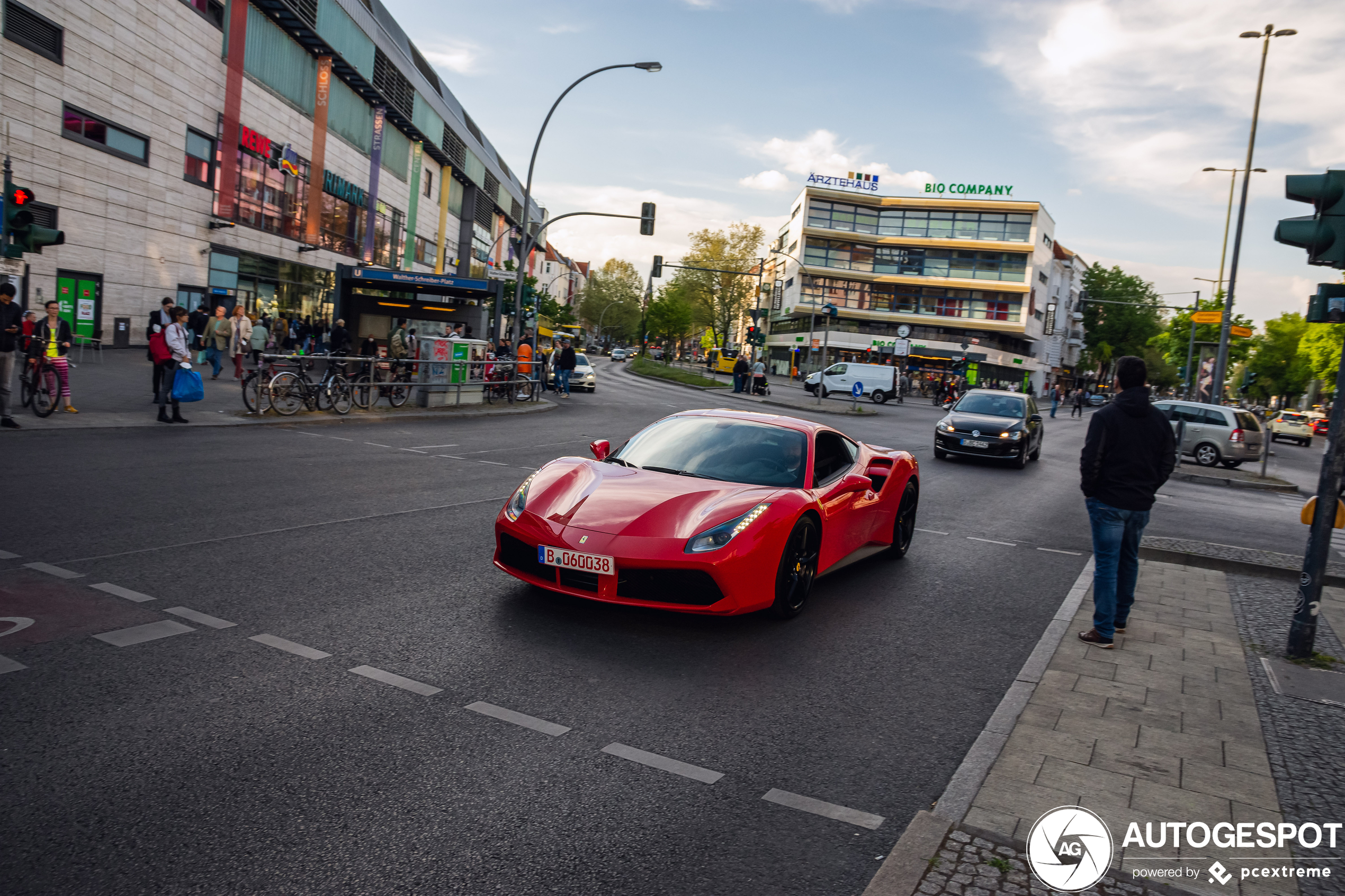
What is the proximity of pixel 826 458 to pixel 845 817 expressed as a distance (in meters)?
3.81

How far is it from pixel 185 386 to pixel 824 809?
44.2 ft

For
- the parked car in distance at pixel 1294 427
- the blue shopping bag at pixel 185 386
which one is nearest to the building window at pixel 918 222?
the parked car in distance at pixel 1294 427

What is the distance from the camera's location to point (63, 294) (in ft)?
84.0

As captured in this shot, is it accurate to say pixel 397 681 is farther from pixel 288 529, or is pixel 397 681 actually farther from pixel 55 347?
pixel 55 347

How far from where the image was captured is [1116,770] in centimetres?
397

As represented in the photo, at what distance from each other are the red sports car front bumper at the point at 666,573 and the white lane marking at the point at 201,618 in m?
1.72

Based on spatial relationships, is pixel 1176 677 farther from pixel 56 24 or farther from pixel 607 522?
pixel 56 24

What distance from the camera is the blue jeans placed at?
593cm

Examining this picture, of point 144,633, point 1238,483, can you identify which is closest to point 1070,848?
point 144,633

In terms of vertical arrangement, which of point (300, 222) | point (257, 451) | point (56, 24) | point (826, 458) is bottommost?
point (257, 451)

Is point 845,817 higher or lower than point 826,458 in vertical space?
lower

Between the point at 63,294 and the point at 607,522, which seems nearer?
the point at 607,522

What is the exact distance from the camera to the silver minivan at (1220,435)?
24.2 m

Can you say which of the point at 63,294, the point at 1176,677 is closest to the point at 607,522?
the point at 1176,677
